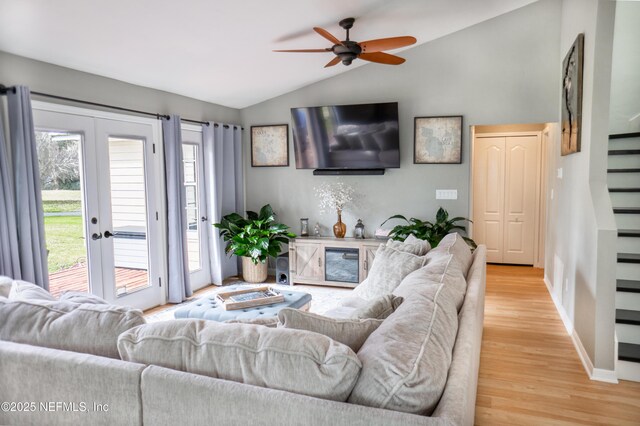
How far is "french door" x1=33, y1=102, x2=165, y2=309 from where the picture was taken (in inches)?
142

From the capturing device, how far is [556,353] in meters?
3.49

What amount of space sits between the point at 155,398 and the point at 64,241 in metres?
2.91

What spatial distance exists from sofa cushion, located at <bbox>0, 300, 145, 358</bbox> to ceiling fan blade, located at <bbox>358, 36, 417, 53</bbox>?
2.79 m

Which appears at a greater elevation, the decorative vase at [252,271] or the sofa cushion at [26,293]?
the sofa cushion at [26,293]

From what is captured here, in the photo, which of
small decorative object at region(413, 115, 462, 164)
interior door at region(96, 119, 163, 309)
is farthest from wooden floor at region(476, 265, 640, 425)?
interior door at region(96, 119, 163, 309)

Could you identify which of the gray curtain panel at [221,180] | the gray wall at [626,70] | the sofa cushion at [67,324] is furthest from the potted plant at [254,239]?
the gray wall at [626,70]

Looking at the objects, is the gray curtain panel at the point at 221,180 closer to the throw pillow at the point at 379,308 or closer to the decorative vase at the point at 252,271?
the decorative vase at the point at 252,271

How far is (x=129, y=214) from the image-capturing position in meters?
4.39

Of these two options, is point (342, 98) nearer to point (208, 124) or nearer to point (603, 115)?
point (208, 124)

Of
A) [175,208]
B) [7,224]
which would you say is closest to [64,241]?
[7,224]

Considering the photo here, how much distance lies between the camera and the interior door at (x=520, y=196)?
6395 mm

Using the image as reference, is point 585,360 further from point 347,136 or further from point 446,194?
point 347,136

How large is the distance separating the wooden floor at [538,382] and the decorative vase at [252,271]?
2.90m

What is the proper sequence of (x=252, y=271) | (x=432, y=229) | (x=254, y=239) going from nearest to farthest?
(x=432, y=229)
(x=254, y=239)
(x=252, y=271)
